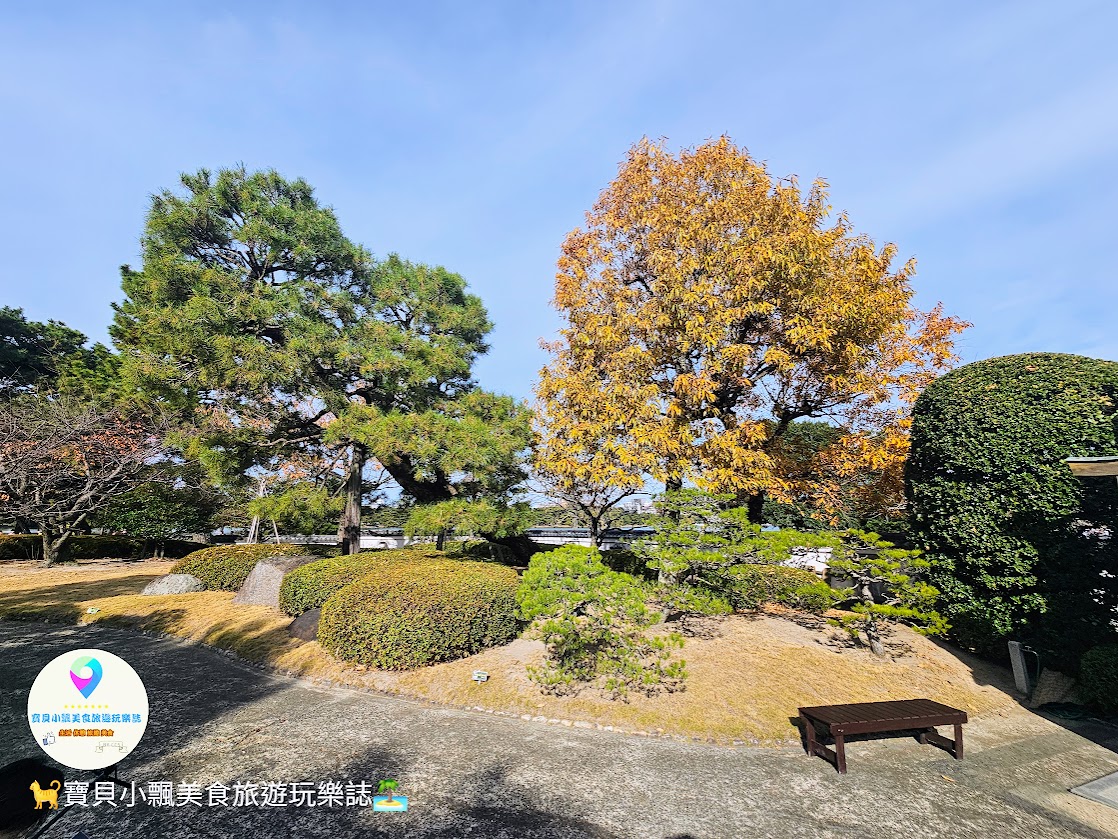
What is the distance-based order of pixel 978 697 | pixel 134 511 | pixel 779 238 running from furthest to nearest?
pixel 134 511 < pixel 779 238 < pixel 978 697

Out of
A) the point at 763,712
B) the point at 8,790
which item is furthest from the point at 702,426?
the point at 8,790

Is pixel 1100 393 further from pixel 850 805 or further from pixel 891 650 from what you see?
pixel 850 805

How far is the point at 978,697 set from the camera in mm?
5988

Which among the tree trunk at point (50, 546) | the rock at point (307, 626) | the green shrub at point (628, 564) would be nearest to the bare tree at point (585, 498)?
the green shrub at point (628, 564)

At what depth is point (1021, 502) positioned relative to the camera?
6320mm

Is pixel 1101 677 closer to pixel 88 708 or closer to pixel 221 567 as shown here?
pixel 88 708

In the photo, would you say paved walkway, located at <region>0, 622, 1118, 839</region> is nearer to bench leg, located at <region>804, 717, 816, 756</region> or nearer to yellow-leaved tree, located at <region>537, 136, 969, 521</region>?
bench leg, located at <region>804, 717, 816, 756</region>

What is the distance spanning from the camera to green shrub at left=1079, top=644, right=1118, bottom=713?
5.33 metres

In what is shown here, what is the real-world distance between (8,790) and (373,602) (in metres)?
4.40

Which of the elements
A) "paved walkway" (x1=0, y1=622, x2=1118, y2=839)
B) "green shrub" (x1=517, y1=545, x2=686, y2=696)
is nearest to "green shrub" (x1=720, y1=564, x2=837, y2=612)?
"green shrub" (x1=517, y1=545, x2=686, y2=696)

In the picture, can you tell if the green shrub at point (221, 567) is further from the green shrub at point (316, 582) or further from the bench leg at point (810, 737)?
the bench leg at point (810, 737)

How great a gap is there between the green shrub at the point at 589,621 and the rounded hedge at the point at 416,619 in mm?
1233

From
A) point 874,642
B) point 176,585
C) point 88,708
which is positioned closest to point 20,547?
point 176,585

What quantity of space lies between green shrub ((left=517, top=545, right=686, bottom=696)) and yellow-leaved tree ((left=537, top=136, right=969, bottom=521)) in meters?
3.00
